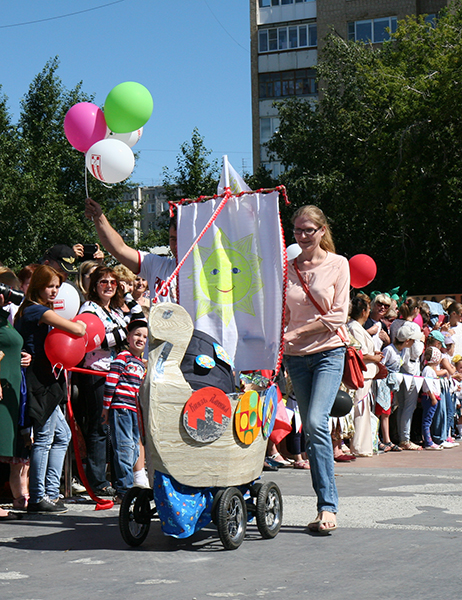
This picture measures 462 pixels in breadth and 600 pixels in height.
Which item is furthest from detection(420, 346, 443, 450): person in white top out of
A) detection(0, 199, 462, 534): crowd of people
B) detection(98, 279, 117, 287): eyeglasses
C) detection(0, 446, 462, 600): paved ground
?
detection(98, 279, 117, 287): eyeglasses

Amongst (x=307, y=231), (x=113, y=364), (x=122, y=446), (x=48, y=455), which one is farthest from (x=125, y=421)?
(x=307, y=231)

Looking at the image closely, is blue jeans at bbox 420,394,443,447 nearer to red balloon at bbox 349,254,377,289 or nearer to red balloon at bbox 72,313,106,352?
red balloon at bbox 349,254,377,289

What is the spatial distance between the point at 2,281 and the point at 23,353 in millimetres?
907

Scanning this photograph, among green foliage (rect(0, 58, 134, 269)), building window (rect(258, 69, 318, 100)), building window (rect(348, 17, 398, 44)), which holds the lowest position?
green foliage (rect(0, 58, 134, 269))

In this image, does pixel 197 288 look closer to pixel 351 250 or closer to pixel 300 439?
pixel 300 439

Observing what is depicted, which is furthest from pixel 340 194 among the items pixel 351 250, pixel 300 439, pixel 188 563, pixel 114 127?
pixel 188 563

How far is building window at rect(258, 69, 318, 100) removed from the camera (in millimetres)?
56938

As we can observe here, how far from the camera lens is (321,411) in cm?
573

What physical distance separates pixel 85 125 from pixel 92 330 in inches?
66.7

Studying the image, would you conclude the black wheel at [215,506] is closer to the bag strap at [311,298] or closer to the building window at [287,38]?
the bag strap at [311,298]

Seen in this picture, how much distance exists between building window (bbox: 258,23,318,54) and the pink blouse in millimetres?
52440

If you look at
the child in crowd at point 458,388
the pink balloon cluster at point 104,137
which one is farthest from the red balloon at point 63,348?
the child in crowd at point 458,388

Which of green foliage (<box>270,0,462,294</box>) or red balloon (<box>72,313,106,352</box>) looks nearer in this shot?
red balloon (<box>72,313,106,352</box>)

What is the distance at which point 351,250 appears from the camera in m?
41.1
